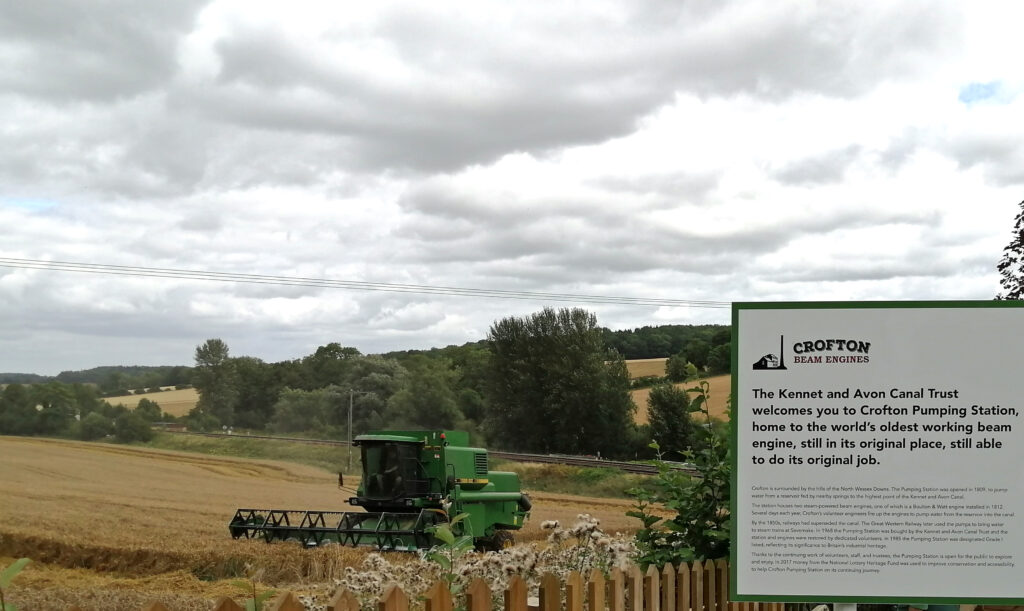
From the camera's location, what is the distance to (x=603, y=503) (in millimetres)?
43344

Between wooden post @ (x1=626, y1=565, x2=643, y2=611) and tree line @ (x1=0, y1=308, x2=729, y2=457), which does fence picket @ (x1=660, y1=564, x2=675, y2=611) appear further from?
tree line @ (x1=0, y1=308, x2=729, y2=457)

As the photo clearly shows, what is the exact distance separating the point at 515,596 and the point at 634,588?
965 mm

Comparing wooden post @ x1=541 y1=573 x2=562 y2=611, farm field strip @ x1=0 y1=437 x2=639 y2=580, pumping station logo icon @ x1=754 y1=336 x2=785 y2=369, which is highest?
pumping station logo icon @ x1=754 y1=336 x2=785 y2=369

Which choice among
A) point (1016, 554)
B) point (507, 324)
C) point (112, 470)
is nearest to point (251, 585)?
point (1016, 554)

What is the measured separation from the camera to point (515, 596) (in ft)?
11.4

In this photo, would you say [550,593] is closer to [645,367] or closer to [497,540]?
[497,540]

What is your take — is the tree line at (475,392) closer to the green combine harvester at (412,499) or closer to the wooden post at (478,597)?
the green combine harvester at (412,499)

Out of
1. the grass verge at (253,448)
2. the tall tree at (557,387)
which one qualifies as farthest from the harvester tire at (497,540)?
the grass verge at (253,448)

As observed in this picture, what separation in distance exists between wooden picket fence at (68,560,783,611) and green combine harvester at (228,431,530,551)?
13716 mm

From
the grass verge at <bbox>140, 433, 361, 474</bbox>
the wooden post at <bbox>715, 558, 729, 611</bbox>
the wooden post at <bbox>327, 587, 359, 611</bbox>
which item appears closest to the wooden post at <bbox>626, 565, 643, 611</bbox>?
the wooden post at <bbox>715, 558, 729, 611</bbox>

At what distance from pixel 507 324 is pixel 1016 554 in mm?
58645

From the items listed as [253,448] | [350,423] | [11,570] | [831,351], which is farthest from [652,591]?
[253,448]

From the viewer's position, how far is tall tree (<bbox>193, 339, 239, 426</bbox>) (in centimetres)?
5844

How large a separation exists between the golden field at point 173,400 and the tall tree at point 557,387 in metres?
18.4
